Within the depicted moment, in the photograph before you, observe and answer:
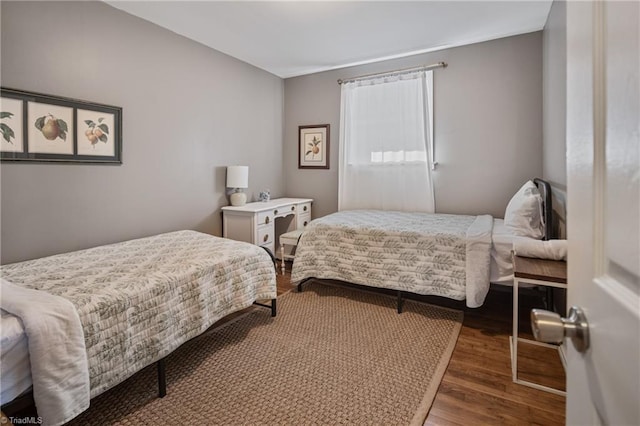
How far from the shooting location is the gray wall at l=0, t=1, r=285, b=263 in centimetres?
212

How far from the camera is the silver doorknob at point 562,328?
532 mm

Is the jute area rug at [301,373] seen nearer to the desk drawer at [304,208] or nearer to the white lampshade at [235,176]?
the white lampshade at [235,176]

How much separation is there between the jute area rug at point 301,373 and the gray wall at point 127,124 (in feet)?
4.12

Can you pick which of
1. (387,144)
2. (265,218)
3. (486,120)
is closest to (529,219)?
(486,120)

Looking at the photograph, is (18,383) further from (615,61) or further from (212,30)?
(212,30)

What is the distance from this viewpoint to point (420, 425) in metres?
1.50

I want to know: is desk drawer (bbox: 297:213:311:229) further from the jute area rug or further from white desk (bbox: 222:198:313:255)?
the jute area rug

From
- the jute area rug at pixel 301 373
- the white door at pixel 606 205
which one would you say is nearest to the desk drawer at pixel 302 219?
the jute area rug at pixel 301 373

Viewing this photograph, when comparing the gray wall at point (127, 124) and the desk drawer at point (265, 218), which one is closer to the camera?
the gray wall at point (127, 124)

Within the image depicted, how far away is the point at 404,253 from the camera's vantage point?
8.80ft

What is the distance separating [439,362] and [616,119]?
191 centimetres

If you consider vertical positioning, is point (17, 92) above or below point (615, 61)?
above

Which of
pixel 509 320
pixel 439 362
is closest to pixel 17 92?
pixel 439 362

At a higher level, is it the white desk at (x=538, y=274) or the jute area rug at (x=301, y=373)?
the white desk at (x=538, y=274)
